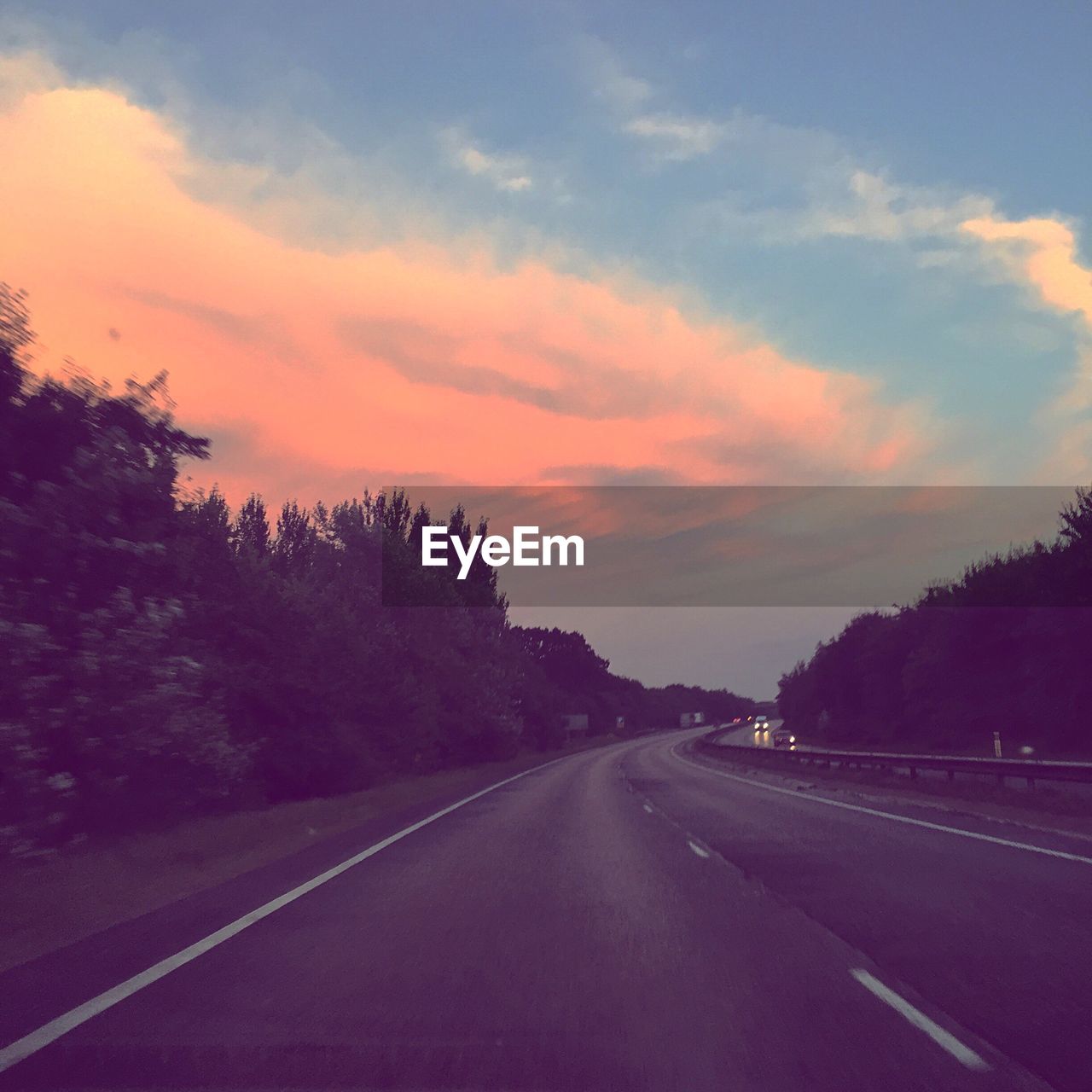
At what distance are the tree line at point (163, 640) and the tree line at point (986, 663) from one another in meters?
29.7

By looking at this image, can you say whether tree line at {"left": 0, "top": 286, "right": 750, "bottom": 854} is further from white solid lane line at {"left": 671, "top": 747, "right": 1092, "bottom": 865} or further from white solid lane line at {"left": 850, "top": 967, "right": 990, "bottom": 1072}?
white solid lane line at {"left": 671, "top": 747, "right": 1092, "bottom": 865}

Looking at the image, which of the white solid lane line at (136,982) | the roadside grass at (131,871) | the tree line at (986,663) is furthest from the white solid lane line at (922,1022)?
the tree line at (986,663)

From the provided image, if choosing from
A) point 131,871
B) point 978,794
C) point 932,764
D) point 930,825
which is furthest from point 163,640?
point 932,764

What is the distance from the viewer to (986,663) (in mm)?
75625

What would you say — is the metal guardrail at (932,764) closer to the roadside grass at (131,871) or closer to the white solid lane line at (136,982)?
the roadside grass at (131,871)

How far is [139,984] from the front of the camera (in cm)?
795

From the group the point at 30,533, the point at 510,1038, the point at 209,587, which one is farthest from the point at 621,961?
the point at 209,587

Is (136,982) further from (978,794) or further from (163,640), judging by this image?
(978,794)

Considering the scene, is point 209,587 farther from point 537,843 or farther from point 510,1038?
point 510,1038

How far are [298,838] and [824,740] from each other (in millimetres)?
88926

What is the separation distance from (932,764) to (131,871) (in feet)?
92.0

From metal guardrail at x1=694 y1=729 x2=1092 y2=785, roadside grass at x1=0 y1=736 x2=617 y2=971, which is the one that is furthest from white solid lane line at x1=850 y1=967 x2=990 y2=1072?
metal guardrail at x1=694 y1=729 x2=1092 y2=785

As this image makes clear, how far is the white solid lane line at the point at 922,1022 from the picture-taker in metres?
6.14

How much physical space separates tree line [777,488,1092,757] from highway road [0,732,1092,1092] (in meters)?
44.8
